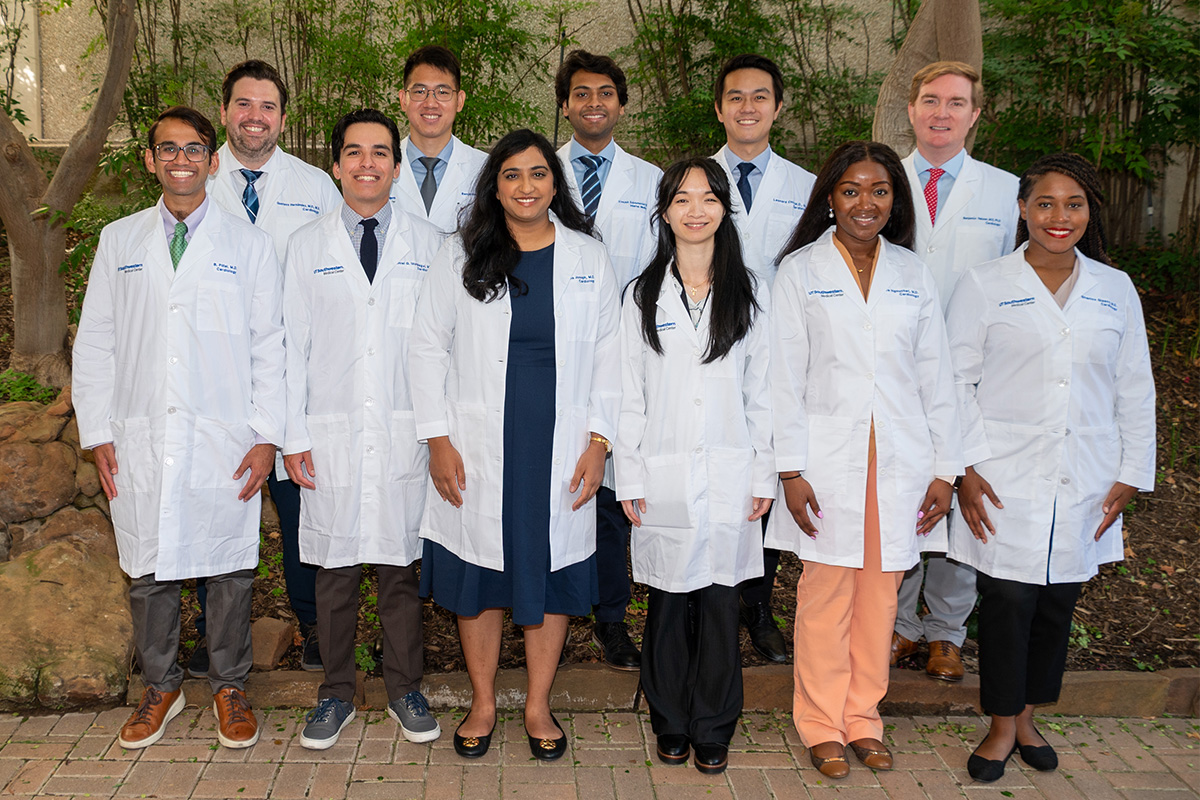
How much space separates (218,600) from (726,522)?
1845mm

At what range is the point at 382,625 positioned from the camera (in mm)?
3547

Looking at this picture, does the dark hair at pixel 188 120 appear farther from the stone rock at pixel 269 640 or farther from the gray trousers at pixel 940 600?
the gray trousers at pixel 940 600

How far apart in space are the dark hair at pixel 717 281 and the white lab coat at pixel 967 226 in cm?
89

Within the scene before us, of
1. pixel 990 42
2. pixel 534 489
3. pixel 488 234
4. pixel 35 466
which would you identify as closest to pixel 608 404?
pixel 534 489

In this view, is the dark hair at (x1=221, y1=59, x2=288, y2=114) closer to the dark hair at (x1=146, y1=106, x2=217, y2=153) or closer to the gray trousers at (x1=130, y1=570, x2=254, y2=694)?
the dark hair at (x1=146, y1=106, x2=217, y2=153)

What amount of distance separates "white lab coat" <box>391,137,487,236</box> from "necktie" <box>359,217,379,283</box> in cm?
37

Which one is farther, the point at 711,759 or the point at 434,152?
the point at 434,152

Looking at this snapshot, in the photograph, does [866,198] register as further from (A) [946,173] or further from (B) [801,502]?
(B) [801,502]

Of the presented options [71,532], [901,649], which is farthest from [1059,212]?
[71,532]

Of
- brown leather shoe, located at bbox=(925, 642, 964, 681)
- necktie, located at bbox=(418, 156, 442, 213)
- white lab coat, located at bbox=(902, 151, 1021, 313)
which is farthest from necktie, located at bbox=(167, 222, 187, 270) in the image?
brown leather shoe, located at bbox=(925, 642, 964, 681)

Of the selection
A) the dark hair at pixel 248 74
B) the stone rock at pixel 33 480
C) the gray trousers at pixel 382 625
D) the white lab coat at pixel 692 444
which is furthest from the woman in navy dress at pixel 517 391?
the stone rock at pixel 33 480

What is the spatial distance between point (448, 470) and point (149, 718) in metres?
1.44

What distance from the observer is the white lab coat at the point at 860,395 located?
3.23m

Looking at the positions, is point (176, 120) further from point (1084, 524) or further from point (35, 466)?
point (1084, 524)
